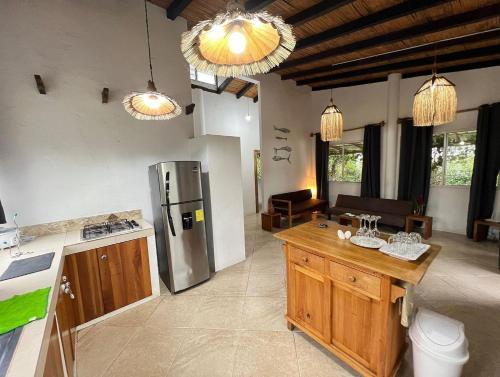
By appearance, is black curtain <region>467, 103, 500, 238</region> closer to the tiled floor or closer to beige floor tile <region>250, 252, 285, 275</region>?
the tiled floor

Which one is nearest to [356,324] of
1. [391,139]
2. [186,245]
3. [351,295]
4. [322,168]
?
[351,295]

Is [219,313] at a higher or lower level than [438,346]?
lower

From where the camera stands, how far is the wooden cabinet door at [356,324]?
1.36m

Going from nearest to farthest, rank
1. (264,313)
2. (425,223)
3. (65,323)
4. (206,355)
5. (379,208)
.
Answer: (65,323) < (206,355) < (264,313) < (425,223) < (379,208)

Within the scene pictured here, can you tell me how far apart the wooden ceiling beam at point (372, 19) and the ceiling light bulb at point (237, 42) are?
2759 mm

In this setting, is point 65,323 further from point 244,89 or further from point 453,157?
point 453,157

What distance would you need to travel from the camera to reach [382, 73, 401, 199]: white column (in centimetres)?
467

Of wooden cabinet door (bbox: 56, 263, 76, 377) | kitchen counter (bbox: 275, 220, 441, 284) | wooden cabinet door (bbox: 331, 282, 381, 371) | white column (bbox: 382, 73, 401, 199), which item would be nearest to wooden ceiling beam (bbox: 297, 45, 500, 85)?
white column (bbox: 382, 73, 401, 199)

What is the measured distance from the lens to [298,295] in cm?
183

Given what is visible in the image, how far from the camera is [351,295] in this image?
4.76ft

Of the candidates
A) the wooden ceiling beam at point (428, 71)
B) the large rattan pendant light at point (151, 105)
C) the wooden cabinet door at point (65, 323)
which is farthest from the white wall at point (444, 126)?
the wooden cabinet door at point (65, 323)

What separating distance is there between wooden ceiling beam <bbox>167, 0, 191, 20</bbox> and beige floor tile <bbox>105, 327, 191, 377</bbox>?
147 inches

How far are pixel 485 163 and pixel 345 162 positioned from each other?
2.54 metres

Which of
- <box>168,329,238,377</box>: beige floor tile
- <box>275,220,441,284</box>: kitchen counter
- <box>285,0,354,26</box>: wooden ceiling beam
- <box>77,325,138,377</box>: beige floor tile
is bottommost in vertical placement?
<box>168,329,238,377</box>: beige floor tile
